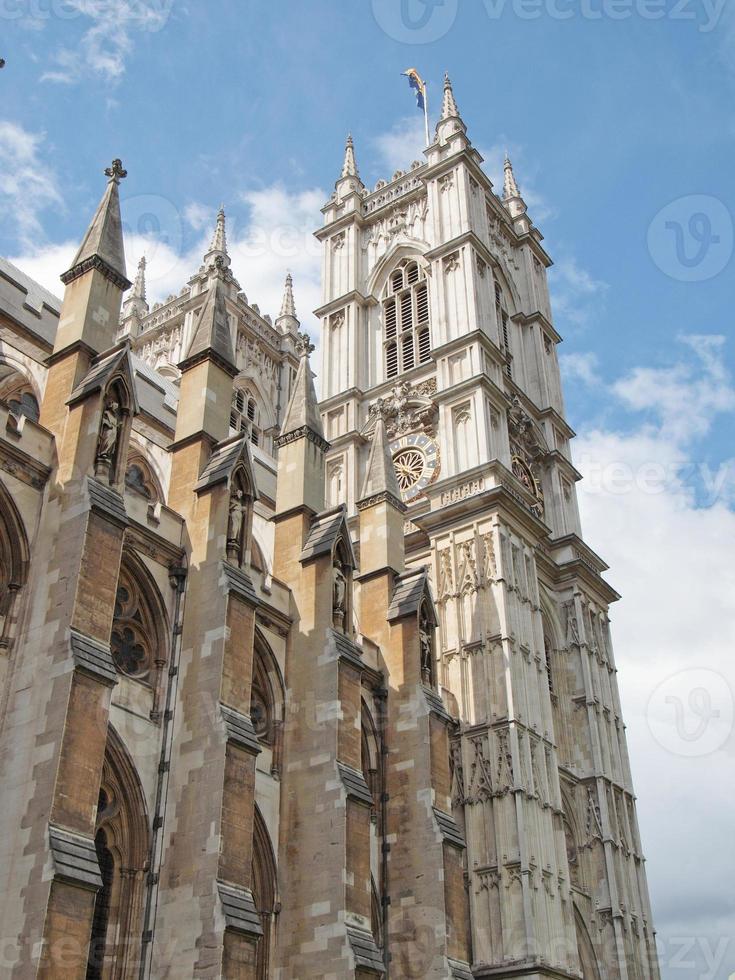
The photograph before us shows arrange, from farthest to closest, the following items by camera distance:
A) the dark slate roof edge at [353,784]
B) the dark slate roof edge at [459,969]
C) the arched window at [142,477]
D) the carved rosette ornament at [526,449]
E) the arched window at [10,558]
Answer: the carved rosette ornament at [526,449] → the arched window at [142,477] → the dark slate roof edge at [459,969] → the dark slate roof edge at [353,784] → the arched window at [10,558]

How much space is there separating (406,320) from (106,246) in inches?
732

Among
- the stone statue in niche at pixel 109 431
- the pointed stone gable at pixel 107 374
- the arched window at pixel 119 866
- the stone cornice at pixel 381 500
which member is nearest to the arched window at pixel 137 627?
the arched window at pixel 119 866

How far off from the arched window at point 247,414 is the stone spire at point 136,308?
5.75 m

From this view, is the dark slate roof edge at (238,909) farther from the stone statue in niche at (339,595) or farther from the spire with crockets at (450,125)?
the spire with crockets at (450,125)

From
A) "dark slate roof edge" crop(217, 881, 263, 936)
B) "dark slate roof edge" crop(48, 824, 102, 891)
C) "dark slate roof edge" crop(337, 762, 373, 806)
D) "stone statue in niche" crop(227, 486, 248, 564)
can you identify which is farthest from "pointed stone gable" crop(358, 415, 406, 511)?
"dark slate roof edge" crop(48, 824, 102, 891)

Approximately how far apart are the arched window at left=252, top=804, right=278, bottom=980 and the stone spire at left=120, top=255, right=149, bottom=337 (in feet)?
101

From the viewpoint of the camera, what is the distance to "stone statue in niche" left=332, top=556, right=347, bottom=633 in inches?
913

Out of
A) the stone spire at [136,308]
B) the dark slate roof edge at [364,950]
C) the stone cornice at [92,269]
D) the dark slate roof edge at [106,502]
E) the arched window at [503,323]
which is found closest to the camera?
the dark slate roof edge at [106,502]

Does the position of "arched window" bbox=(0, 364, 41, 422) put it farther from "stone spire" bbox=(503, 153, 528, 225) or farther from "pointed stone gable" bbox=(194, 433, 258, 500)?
"stone spire" bbox=(503, 153, 528, 225)

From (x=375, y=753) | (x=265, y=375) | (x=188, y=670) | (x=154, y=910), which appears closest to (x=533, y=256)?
(x=265, y=375)

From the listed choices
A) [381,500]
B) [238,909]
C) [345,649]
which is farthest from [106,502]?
[381,500]

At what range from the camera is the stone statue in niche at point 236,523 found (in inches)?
819

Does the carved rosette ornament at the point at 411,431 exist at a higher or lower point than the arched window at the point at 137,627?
higher

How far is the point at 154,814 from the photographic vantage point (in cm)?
1797
